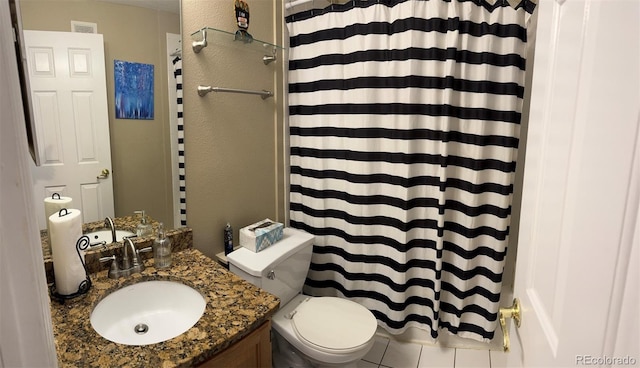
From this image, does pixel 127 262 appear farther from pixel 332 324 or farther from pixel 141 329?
pixel 332 324

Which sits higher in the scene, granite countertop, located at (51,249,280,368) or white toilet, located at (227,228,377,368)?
granite countertop, located at (51,249,280,368)

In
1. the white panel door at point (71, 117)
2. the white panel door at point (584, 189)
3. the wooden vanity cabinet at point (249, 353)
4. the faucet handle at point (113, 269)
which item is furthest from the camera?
the faucet handle at point (113, 269)

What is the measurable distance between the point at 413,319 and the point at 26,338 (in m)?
1.97

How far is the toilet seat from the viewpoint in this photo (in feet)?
4.89

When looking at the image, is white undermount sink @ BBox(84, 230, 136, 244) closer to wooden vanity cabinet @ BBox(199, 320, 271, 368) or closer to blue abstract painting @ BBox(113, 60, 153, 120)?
blue abstract painting @ BBox(113, 60, 153, 120)

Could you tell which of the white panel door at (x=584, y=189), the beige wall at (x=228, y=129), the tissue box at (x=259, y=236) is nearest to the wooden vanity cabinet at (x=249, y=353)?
the tissue box at (x=259, y=236)

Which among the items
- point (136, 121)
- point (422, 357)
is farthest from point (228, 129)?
point (422, 357)

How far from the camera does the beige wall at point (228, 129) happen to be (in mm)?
1584

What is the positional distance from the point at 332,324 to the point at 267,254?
468 mm

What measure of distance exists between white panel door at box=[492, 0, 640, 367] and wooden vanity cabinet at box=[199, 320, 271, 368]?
2.63 feet

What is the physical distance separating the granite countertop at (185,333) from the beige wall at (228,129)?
15.1 inches

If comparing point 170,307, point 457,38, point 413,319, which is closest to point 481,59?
point 457,38

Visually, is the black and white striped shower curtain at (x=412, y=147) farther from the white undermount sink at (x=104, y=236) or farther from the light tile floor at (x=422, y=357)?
the white undermount sink at (x=104, y=236)

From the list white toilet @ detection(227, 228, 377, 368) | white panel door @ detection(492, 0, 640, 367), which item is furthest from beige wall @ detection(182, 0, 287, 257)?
white panel door @ detection(492, 0, 640, 367)
